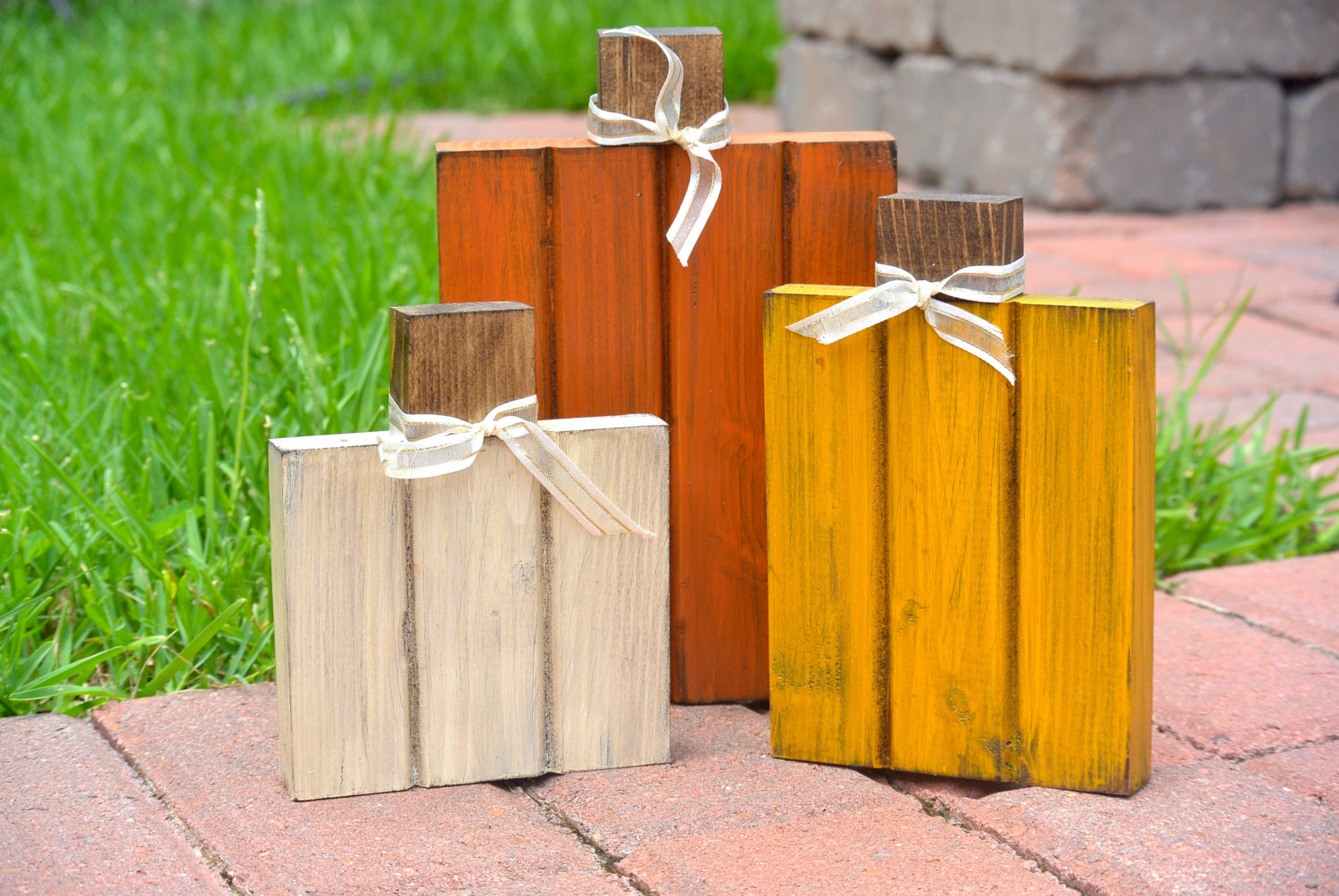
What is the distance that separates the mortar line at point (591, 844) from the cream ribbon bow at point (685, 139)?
20.8 inches

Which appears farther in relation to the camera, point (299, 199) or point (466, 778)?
point (299, 199)

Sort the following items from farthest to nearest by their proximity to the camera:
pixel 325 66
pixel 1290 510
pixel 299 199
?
pixel 325 66
pixel 299 199
pixel 1290 510

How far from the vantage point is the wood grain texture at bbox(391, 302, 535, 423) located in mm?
1271

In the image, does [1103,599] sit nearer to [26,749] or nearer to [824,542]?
[824,542]

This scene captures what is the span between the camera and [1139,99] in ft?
13.0

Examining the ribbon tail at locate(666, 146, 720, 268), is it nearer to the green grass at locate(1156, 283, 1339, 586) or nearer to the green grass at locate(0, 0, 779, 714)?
the green grass at locate(0, 0, 779, 714)

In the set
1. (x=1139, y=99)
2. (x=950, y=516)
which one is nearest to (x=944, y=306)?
(x=950, y=516)

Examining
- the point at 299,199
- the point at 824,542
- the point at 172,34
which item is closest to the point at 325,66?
the point at 172,34

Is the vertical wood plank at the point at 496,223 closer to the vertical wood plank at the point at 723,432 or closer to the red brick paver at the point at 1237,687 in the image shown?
the vertical wood plank at the point at 723,432

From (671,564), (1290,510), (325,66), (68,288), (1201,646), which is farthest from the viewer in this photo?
(325,66)

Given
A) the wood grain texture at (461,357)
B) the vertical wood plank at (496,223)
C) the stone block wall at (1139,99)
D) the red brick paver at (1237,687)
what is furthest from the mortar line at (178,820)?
the stone block wall at (1139,99)

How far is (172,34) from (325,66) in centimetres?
90

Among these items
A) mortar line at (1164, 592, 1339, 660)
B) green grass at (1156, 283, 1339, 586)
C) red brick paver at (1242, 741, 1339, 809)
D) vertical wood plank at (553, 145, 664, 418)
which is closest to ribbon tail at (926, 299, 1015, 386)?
vertical wood plank at (553, 145, 664, 418)

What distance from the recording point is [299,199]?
3.28 metres
